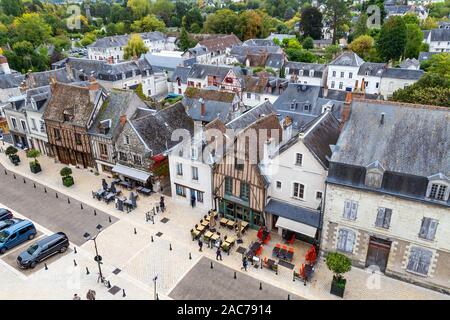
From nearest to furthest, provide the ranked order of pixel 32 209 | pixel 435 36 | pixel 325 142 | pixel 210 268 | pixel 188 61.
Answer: pixel 210 268 < pixel 325 142 < pixel 32 209 < pixel 188 61 < pixel 435 36

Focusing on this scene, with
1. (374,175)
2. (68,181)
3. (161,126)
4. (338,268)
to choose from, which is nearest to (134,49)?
(161,126)

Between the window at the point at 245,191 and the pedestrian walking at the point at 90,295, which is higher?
the window at the point at 245,191

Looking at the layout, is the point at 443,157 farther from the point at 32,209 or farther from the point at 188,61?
the point at 188,61

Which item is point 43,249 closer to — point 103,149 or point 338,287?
point 103,149

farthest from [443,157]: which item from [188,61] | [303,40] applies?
[303,40]

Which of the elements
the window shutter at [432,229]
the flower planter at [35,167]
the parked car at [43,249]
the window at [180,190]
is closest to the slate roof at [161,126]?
the window at [180,190]

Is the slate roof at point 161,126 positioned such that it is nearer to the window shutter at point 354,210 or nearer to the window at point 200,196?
the window at point 200,196

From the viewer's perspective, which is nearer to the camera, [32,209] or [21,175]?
[32,209]
